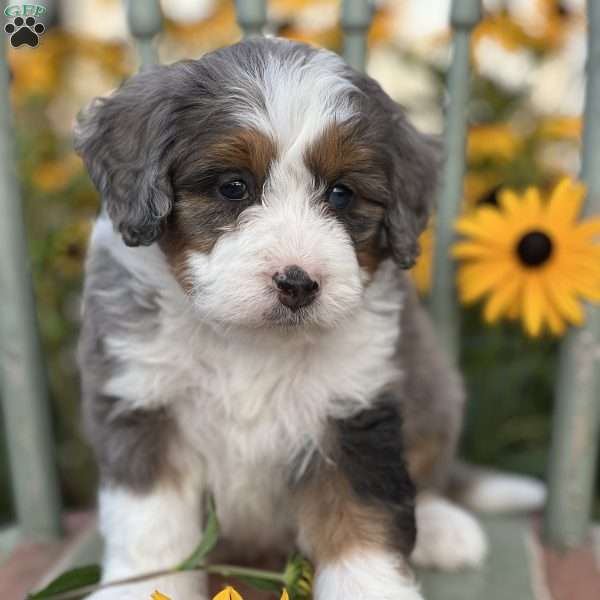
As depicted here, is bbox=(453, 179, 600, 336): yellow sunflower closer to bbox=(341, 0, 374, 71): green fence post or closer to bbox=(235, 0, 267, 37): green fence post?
bbox=(341, 0, 374, 71): green fence post

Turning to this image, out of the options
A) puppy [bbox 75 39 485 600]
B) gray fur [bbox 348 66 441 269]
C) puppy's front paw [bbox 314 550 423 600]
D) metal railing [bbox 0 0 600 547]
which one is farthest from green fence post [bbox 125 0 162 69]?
puppy's front paw [bbox 314 550 423 600]

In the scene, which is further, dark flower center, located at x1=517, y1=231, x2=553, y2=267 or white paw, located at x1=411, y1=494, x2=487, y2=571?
dark flower center, located at x1=517, y1=231, x2=553, y2=267

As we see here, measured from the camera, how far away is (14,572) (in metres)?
3.25

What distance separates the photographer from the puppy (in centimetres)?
246

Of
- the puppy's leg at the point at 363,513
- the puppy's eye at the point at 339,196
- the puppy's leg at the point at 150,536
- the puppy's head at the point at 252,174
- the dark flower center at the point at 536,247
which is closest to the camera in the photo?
the puppy's head at the point at 252,174

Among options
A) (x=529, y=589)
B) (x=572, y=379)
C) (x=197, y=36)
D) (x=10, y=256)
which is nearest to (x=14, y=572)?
(x=10, y=256)

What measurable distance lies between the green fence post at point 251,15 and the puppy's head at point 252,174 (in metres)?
0.72

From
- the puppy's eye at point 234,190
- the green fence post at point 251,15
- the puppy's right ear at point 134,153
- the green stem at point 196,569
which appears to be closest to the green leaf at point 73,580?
the green stem at point 196,569

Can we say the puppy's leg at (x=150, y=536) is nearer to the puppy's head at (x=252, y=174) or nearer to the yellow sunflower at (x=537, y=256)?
the puppy's head at (x=252, y=174)

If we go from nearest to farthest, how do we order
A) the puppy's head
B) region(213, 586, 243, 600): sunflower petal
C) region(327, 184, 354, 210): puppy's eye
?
region(213, 586, 243, 600): sunflower petal < the puppy's head < region(327, 184, 354, 210): puppy's eye

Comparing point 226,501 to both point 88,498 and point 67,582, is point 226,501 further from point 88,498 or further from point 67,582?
point 88,498

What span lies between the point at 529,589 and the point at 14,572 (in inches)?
71.7

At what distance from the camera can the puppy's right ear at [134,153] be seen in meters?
2.49

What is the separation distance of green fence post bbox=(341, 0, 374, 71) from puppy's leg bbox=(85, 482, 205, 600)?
1.71 meters
